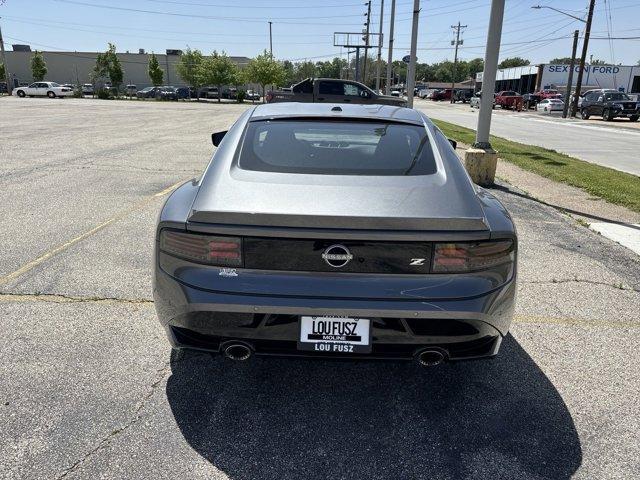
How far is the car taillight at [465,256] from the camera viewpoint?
2512 millimetres

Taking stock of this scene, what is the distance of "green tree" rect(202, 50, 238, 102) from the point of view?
6644 cm

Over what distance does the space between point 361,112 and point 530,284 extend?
2.30 metres

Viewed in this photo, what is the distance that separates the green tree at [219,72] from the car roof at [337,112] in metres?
65.1

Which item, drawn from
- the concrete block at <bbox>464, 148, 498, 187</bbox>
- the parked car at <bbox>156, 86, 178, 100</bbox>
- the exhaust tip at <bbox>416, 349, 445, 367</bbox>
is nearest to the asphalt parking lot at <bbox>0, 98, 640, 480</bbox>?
the exhaust tip at <bbox>416, 349, 445, 367</bbox>

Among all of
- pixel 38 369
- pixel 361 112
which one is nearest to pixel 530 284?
pixel 361 112

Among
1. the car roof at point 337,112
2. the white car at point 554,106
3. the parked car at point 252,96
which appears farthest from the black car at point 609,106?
the parked car at point 252,96

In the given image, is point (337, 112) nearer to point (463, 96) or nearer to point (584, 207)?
point (584, 207)

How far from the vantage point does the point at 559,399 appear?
119 inches

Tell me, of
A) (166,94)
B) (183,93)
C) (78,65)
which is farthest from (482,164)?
(78,65)

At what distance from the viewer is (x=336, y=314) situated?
2.50 meters

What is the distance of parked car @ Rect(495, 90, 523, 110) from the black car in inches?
519

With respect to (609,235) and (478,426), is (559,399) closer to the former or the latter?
(478,426)

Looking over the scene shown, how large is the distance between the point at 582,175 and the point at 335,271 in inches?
391

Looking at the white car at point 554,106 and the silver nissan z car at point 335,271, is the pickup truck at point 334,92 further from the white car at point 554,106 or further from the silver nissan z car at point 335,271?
the white car at point 554,106
